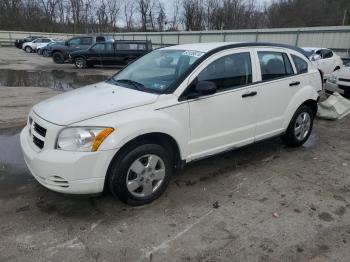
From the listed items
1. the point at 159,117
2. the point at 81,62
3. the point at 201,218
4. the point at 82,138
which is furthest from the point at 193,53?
the point at 81,62

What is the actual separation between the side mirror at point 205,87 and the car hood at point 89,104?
50 centimetres

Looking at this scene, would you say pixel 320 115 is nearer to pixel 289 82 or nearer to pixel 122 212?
pixel 289 82

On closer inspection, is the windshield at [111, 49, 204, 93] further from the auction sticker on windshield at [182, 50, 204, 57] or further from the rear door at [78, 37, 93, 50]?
the rear door at [78, 37, 93, 50]

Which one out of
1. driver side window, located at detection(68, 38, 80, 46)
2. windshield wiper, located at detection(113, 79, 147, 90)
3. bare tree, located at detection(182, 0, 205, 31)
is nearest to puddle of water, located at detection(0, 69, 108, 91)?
driver side window, located at detection(68, 38, 80, 46)

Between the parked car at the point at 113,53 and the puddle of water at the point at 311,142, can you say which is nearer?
the puddle of water at the point at 311,142

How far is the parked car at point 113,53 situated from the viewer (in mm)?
19641

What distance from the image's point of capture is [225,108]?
4.19 metres

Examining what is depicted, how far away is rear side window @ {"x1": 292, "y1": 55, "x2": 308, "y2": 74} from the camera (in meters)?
5.29

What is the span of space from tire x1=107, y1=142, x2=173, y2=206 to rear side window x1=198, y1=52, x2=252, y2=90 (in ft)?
3.56

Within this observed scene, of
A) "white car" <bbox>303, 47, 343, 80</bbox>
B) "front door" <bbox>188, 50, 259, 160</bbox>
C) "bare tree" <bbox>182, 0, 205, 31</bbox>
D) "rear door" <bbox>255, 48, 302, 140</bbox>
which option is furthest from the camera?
"bare tree" <bbox>182, 0, 205, 31</bbox>

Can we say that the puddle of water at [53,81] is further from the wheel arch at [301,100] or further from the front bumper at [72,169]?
the front bumper at [72,169]

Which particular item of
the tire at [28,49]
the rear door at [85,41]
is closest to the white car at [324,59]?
the rear door at [85,41]

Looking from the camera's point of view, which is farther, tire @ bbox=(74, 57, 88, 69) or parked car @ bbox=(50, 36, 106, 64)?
parked car @ bbox=(50, 36, 106, 64)

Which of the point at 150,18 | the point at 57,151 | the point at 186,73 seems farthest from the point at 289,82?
the point at 150,18
